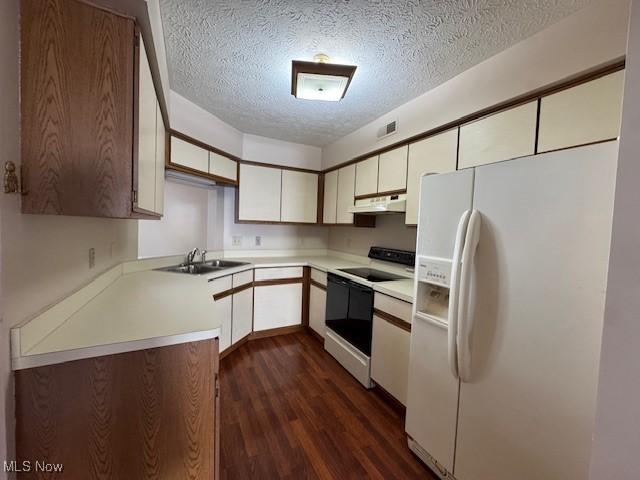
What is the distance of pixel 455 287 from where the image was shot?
1.27 metres

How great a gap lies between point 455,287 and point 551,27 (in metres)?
1.45

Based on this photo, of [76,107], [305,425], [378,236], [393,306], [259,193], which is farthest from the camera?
[259,193]

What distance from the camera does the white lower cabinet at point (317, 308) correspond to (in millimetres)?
3012

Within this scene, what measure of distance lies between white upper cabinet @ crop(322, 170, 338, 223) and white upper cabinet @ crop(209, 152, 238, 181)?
1191mm

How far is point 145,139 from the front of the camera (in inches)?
47.2

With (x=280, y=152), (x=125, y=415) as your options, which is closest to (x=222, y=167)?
(x=280, y=152)

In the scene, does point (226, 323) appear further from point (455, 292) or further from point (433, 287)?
point (455, 292)

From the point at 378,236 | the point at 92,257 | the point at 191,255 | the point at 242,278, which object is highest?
the point at 378,236

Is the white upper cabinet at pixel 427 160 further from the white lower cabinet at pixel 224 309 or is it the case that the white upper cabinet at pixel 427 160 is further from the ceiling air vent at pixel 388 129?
the white lower cabinet at pixel 224 309

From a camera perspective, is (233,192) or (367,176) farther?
(233,192)

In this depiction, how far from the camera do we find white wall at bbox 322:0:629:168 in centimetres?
117

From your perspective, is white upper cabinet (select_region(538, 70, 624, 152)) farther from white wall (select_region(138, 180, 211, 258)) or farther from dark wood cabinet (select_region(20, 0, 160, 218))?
white wall (select_region(138, 180, 211, 258))

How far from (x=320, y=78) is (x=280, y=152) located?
189 cm

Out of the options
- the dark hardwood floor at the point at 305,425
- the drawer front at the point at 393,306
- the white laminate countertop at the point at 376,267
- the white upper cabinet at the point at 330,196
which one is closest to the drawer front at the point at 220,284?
the white laminate countertop at the point at 376,267
